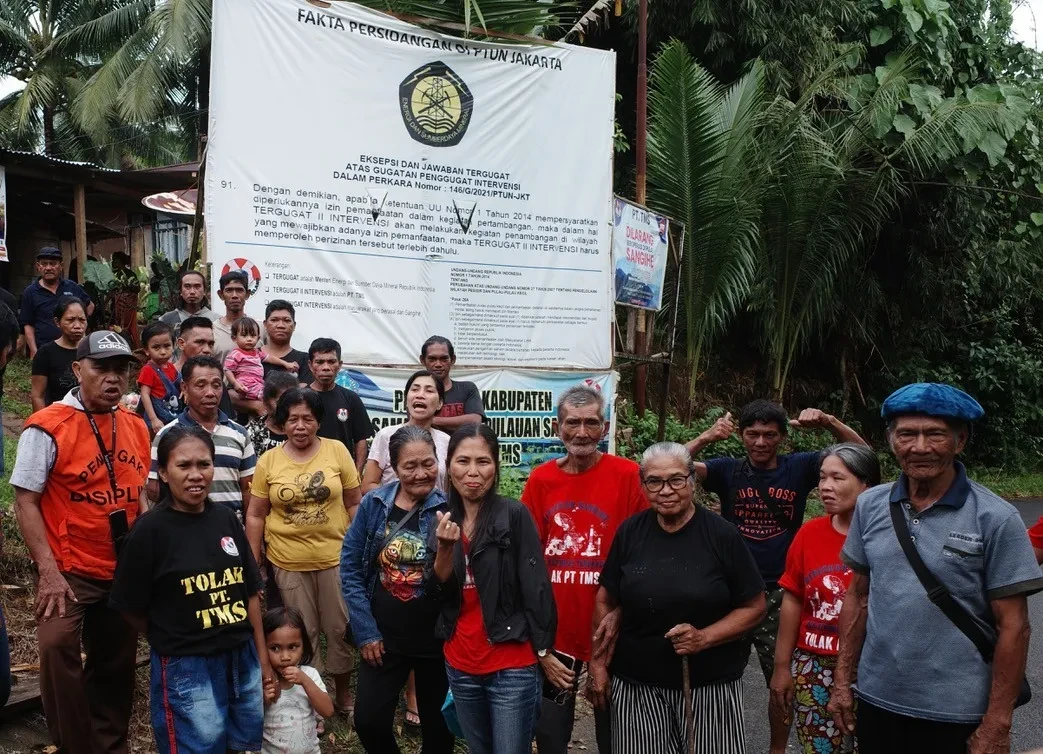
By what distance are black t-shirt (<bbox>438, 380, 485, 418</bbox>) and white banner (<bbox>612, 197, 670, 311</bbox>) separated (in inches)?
102

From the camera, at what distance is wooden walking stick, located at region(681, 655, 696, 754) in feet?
10.7

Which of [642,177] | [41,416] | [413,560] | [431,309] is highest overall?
[642,177]

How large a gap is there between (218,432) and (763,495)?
102 inches

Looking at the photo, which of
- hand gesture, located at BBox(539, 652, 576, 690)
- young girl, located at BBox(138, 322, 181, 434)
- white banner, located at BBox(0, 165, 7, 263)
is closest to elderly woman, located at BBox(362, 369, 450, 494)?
young girl, located at BBox(138, 322, 181, 434)

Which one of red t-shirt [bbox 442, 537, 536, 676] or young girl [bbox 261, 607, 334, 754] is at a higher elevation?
red t-shirt [bbox 442, 537, 536, 676]

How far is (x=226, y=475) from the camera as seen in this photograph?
14.6 ft

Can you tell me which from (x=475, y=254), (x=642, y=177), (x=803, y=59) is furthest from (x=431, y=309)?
(x=803, y=59)

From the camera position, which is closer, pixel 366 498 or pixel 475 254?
pixel 366 498

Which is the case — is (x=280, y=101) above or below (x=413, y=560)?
above

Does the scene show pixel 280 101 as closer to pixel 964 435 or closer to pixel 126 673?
pixel 126 673

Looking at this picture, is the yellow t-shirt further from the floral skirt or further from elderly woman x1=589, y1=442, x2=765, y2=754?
the floral skirt

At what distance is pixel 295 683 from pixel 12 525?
10.1ft

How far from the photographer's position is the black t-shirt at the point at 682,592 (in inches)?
129

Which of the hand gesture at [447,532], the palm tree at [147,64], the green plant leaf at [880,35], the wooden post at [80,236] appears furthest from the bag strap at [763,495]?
the palm tree at [147,64]
